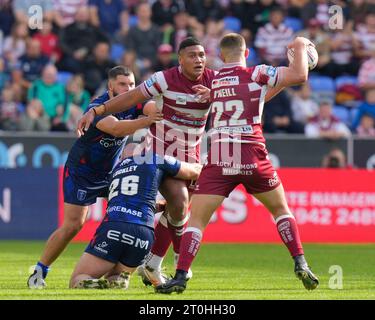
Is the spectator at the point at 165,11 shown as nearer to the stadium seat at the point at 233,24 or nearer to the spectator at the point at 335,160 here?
the stadium seat at the point at 233,24

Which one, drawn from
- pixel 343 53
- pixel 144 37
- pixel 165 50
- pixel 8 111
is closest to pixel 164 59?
pixel 165 50

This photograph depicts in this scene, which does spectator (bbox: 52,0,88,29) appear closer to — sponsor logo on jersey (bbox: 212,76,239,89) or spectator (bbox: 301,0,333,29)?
spectator (bbox: 301,0,333,29)

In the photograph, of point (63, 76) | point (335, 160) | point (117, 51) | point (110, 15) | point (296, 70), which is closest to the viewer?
point (296, 70)

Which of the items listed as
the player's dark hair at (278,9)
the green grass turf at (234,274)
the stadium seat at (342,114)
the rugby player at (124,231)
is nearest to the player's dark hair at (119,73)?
the rugby player at (124,231)

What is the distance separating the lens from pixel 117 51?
2267 centimetres

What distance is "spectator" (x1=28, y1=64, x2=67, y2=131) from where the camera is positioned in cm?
2025

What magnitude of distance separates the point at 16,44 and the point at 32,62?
2.97 feet

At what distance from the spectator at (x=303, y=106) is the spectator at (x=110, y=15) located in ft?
13.6

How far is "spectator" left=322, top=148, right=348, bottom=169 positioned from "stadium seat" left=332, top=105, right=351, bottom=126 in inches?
94.5

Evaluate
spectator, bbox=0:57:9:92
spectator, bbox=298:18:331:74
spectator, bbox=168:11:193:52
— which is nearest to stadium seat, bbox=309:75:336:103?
spectator, bbox=298:18:331:74

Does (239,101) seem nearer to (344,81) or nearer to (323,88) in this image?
(323,88)

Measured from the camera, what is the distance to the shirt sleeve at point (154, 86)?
10172 mm

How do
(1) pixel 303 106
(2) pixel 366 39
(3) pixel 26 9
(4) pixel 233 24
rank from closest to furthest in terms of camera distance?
(1) pixel 303 106
(3) pixel 26 9
(2) pixel 366 39
(4) pixel 233 24
